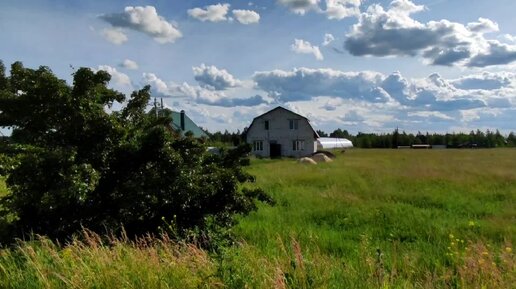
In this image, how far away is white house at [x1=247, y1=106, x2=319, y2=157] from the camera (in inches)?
2311

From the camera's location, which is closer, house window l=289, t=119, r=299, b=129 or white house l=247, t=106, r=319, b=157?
white house l=247, t=106, r=319, b=157

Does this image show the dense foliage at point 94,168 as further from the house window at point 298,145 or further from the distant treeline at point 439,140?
the distant treeline at point 439,140

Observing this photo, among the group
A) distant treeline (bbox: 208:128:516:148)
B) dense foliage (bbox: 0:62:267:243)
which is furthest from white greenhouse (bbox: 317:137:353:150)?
dense foliage (bbox: 0:62:267:243)

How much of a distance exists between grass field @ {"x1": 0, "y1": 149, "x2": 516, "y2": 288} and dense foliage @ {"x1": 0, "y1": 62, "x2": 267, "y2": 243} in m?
0.63

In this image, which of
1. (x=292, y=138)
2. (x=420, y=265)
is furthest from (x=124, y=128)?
(x=292, y=138)

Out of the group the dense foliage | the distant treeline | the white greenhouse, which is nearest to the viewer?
the dense foliage

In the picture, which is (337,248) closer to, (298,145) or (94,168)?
(94,168)

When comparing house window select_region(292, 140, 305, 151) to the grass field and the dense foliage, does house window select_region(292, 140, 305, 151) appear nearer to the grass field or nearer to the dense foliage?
the grass field

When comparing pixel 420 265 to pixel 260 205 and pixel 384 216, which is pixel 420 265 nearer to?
pixel 384 216

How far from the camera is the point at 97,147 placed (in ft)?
24.7

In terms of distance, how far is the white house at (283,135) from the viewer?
58.7 meters

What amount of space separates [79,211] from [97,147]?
1020 mm

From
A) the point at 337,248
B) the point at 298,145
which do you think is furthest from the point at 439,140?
the point at 337,248

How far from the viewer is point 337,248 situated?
9.82 meters
